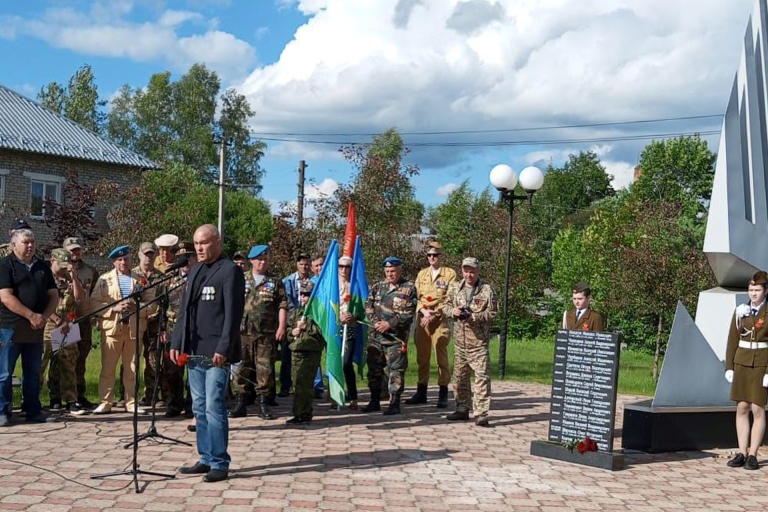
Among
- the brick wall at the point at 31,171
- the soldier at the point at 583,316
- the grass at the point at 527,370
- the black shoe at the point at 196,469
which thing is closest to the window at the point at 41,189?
the brick wall at the point at 31,171

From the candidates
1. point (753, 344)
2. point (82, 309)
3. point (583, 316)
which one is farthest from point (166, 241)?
point (753, 344)

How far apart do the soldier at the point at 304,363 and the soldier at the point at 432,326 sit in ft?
7.17

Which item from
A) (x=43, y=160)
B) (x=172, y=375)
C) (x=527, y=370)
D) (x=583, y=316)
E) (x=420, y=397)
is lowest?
(x=527, y=370)

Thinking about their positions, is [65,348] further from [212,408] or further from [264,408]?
[212,408]

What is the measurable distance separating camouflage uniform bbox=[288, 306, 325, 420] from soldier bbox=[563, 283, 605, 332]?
2658 mm

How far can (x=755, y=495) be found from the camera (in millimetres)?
7254

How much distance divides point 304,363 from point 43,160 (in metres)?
27.9

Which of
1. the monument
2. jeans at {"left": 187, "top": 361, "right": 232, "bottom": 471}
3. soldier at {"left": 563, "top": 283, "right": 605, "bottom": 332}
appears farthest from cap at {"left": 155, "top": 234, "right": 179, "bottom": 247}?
the monument

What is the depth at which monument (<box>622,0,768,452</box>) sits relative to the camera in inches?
348

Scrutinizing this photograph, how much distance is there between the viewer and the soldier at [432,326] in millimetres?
11555

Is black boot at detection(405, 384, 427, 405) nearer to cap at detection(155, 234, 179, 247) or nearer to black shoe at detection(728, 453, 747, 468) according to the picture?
cap at detection(155, 234, 179, 247)

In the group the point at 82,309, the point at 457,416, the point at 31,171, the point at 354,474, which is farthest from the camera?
the point at 31,171

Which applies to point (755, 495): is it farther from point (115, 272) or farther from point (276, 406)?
point (115, 272)

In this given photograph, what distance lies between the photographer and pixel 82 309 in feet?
32.4
